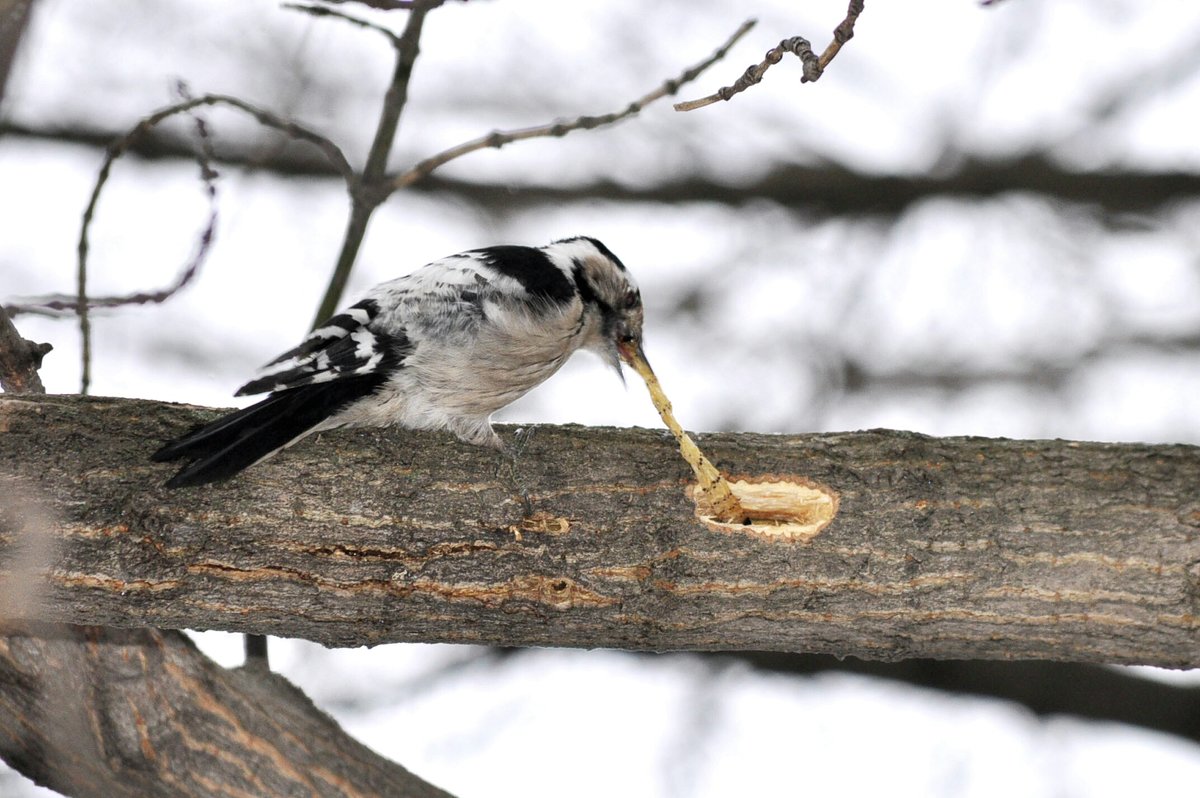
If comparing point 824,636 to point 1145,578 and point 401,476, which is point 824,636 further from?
point 401,476

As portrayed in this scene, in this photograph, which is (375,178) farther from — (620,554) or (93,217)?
(620,554)

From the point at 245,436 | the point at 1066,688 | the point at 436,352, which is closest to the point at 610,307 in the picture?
the point at 436,352

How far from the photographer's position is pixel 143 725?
2838mm

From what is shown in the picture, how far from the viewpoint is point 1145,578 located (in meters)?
2.50

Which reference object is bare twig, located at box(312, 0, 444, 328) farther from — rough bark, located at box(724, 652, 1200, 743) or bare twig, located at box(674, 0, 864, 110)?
A: rough bark, located at box(724, 652, 1200, 743)

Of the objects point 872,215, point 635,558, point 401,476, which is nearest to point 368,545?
point 401,476

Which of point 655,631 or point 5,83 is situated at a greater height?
point 5,83

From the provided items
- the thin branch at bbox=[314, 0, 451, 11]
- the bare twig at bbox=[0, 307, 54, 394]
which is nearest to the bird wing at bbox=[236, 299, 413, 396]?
the bare twig at bbox=[0, 307, 54, 394]

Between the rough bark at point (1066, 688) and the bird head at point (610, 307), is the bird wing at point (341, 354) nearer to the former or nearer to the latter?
the bird head at point (610, 307)

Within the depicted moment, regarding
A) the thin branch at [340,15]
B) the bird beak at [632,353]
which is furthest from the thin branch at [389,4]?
the bird beak at [632,353]

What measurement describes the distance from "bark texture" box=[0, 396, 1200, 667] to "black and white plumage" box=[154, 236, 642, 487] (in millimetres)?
194

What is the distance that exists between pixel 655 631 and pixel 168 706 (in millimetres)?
1278

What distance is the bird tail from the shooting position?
97.5 inches

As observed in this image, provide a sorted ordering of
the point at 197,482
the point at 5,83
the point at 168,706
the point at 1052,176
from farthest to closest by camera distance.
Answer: the point at 1052,176 → the point at 5,83 → the point at 168,706 → the point at 197,482
